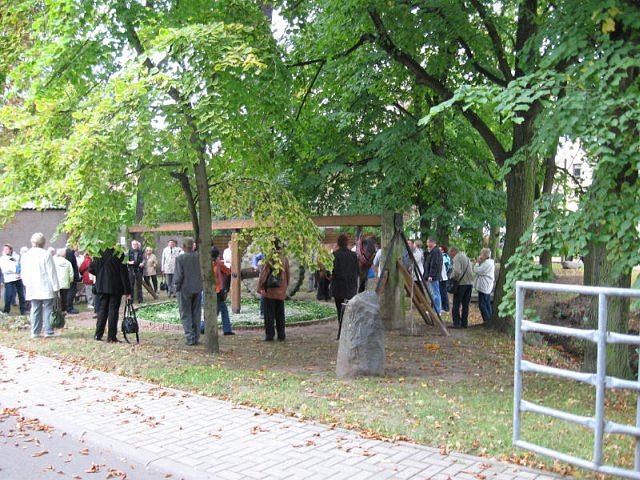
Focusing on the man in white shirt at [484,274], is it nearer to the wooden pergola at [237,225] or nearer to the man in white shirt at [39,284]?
the wooden pergola at [237,225]

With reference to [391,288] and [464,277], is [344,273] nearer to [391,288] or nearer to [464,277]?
[391,288]

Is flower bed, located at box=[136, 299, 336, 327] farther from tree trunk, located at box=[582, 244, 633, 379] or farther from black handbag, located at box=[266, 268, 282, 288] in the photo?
tree trunk, located at box=[582, 244, 633, 379]

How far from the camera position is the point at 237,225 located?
14.8 metres

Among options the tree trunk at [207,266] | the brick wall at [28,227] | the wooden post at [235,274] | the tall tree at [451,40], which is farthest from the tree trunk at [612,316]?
the brick wall at [28,227]

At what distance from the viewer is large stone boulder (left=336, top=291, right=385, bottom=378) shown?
8.18 m

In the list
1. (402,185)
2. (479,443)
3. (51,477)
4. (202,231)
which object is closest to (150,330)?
(202,231)

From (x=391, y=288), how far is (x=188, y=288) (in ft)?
13.7

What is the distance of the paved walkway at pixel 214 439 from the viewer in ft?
15.7

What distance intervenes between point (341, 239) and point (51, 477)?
784cm

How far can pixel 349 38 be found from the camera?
12328 mm

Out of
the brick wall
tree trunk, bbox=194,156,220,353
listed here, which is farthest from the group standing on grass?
the brick wall

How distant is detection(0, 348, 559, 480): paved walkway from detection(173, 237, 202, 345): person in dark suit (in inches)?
120

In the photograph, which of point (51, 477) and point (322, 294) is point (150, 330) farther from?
point (51, 477)

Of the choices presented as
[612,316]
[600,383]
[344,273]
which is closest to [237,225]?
[344,273]
